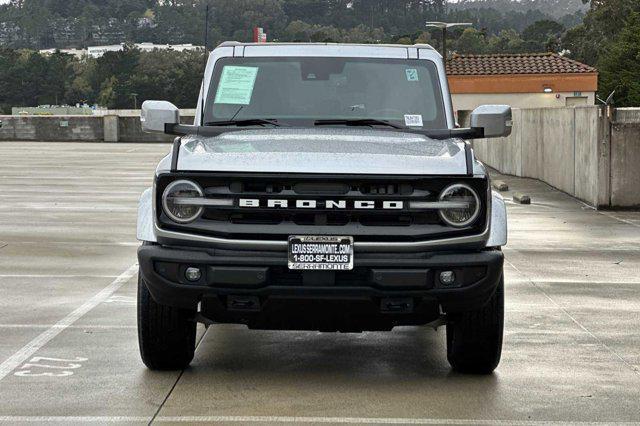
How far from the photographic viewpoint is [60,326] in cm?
926

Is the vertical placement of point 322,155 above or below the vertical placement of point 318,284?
above

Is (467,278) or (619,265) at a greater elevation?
(467,278)

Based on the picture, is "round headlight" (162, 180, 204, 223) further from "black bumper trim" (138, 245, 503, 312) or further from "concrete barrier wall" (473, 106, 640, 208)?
"concrete barrier wall" (473, 106, 640, 208)

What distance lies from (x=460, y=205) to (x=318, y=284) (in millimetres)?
837

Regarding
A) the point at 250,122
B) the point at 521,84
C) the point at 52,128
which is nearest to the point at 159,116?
the point at 250,122

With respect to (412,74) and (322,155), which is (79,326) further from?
(322,155)

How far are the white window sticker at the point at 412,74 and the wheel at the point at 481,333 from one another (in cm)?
175

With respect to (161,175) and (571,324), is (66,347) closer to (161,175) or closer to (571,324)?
(161,175)

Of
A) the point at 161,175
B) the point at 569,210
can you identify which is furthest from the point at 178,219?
the point at 569,210

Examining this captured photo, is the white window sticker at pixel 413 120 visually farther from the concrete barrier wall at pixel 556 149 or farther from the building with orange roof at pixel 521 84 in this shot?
the building with orange roof at pixel 521 84

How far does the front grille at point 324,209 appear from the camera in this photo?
689cm

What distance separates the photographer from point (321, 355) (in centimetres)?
827

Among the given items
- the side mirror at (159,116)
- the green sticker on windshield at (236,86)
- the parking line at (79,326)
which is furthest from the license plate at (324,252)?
the parking line at (79,326)

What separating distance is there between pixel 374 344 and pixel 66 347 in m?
1.94
